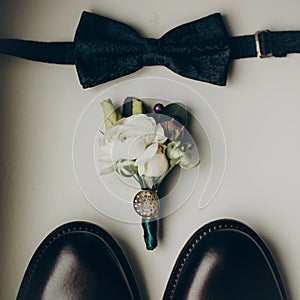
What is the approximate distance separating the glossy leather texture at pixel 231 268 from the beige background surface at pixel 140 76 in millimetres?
40

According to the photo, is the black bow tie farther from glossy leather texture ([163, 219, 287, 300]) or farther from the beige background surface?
glossy leather texture ([163, 219, 287, 300])

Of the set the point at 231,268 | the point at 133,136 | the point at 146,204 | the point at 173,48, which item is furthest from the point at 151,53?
the point at 231,268

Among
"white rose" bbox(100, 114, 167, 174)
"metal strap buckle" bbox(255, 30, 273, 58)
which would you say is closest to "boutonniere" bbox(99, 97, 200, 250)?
"white rose" bbox(100, 114, 167, 174)

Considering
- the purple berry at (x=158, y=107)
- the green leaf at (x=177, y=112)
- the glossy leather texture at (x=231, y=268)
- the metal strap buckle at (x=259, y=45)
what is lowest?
the glossy leather texture at (x=231, y=268)

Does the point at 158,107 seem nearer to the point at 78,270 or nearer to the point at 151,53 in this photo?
the point at 151,53

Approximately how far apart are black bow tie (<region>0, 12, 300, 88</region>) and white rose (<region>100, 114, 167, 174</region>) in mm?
103

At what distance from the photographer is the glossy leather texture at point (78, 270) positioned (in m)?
1.07

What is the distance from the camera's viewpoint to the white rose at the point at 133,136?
3.40ft

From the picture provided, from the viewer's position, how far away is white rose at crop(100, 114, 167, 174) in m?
1.04

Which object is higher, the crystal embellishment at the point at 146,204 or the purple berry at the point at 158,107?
the purple berry at the point at 158,107

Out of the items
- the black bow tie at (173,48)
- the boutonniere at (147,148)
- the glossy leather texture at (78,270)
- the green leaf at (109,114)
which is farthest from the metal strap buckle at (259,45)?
the glossy leather texture at (78,270)

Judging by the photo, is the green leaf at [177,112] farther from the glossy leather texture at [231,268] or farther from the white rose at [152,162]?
the glossy leather texture at [231,268]

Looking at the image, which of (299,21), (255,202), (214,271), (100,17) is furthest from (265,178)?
(100,17)

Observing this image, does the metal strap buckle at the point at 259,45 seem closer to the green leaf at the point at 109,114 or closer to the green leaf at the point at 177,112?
the green leaf at the point at 177,112
